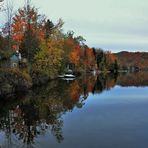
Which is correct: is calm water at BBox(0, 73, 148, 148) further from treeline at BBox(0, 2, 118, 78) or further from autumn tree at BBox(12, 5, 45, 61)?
autumn tree at BBox(12, 5, 45, 61)

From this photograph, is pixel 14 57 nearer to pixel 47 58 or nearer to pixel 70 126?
pixel 47 58

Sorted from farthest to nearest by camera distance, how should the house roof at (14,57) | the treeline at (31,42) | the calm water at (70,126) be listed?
the house roof at (14,57) < the treeline at (31,42) < the calm water at (70,126)

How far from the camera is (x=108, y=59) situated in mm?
146000

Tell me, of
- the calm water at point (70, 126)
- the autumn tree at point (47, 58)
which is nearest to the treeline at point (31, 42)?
the autumn tree at point (47, 58)

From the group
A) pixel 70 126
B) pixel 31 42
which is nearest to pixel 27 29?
pixel 31 42

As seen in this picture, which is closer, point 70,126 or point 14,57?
point 70,126

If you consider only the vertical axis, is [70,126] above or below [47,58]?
below

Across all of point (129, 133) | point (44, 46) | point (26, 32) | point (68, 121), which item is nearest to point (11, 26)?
point (26, 32)

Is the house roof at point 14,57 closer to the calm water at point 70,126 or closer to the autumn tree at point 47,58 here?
the autumn tree at point 47,58

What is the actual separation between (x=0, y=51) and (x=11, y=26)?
793 cm

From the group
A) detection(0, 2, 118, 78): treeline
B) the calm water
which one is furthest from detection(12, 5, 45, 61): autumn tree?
the calm water

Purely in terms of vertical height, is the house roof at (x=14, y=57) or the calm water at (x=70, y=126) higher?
the house roof at (x=14, y=57)

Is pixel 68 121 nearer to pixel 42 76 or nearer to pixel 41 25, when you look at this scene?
pixel 42 76

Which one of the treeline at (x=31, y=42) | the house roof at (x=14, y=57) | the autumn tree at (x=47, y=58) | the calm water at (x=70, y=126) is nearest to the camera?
the calm water at (x=70, y=126)
